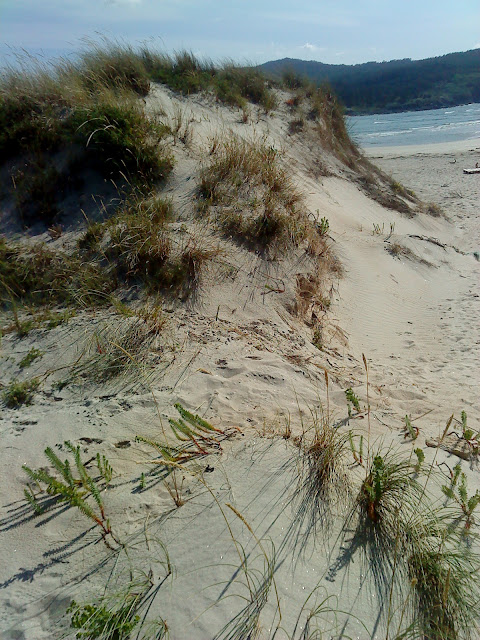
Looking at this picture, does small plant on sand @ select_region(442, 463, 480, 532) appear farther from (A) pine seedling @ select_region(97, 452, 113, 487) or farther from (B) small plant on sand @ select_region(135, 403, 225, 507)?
(A) pine seedling @ select_region(97, 452, 113, 487)

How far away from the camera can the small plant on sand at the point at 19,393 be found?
12.6ft

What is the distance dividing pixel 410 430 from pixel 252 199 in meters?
4.21

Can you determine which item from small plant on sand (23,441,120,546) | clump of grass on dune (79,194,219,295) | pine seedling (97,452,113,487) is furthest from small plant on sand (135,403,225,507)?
clump of grass on dune (79,194,219,295)

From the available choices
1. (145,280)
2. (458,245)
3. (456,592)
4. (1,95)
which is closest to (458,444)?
(456,592)

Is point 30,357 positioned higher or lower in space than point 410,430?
higher

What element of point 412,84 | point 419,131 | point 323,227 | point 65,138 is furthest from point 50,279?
point 412,84

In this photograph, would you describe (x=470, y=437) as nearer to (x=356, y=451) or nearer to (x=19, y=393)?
(x=356, y=451)

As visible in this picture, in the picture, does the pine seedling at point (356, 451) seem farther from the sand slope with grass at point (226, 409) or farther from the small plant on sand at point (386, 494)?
the small plant on sand at point (386, 494)

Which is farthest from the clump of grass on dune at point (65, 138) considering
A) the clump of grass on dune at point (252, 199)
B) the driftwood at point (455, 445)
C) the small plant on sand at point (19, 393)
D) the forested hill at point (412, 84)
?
the forested hill at point (412, 84)

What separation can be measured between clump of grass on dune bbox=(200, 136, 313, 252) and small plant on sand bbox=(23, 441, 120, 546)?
4027 mm

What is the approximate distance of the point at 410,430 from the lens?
142 inches

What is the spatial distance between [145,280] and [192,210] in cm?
158

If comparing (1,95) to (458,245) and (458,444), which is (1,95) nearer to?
(458,444)

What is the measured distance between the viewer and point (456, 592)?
2.22 m
